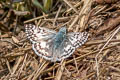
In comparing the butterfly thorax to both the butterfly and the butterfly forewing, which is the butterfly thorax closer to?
the butterfly

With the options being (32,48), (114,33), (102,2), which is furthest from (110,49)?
(32,48)

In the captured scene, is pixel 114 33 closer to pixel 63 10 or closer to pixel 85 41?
pixel 85 41

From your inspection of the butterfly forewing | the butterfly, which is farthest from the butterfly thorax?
the butterfly forewing

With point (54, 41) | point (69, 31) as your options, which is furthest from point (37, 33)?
point (69, 31)

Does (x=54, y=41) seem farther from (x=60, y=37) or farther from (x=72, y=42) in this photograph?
(x=72, y=42)

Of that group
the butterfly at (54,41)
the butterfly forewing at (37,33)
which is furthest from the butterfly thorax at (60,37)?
the butterfly forewing at (37,33)
